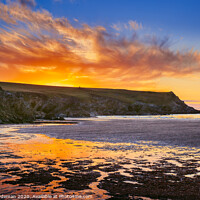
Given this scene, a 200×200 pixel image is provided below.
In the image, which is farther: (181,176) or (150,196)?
(181,176)

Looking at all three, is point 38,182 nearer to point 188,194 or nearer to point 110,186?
point 110,186

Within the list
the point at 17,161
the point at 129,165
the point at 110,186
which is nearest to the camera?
the point at 110,186

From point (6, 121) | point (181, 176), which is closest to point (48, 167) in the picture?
point (181, 176)

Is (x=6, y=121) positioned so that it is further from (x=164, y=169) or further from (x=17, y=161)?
(x=164, y=169)

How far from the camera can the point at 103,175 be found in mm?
12266

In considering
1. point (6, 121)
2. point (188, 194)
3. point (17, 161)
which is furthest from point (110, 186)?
point (6, 121)

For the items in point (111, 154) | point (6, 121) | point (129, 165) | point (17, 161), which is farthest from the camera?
point (6, 121)

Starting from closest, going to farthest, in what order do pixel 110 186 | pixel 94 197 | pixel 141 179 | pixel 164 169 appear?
pixel 94 197, pixel 110 186, pixel 141 179, pixel 164 169

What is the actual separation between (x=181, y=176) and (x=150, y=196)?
3.49 meters

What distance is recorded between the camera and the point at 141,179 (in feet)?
37.6

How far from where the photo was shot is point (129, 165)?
47.8 ft

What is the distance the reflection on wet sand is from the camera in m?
9.66

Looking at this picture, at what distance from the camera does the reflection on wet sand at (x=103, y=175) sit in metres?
9.66

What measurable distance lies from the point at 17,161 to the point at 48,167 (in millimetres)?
2899
